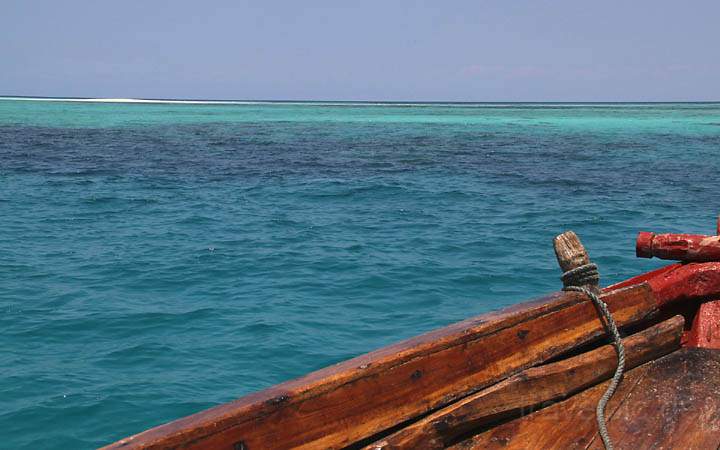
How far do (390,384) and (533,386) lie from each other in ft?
2.22

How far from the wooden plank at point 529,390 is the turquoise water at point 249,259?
452cm

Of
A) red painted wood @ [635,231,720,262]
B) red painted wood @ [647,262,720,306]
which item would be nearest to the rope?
red painted wood @ [647,262,720,306]

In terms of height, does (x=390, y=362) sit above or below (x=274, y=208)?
above

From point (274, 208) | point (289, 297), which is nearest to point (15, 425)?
point (289, 297)

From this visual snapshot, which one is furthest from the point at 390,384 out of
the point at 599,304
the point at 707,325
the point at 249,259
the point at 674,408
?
the point at 249,259

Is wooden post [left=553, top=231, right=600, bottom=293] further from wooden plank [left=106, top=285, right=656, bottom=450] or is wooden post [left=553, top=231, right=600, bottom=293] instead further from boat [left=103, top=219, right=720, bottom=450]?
wooden plank [left=106, top=285, right=656, bottom=450]

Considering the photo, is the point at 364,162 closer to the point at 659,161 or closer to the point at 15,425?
the point at 659,161

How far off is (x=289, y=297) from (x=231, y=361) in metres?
2.38

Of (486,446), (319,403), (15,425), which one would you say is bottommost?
(15,425)

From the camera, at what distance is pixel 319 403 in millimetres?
2439

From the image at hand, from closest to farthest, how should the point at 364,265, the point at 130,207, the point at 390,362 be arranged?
the point at 390,362 < the point at 364,265 < the point at 130,207

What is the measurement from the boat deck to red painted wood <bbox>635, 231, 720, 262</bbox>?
570 mm

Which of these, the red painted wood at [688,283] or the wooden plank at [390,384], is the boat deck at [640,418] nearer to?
the wooden plank at [390,384]

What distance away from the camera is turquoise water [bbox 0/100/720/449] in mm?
7414
